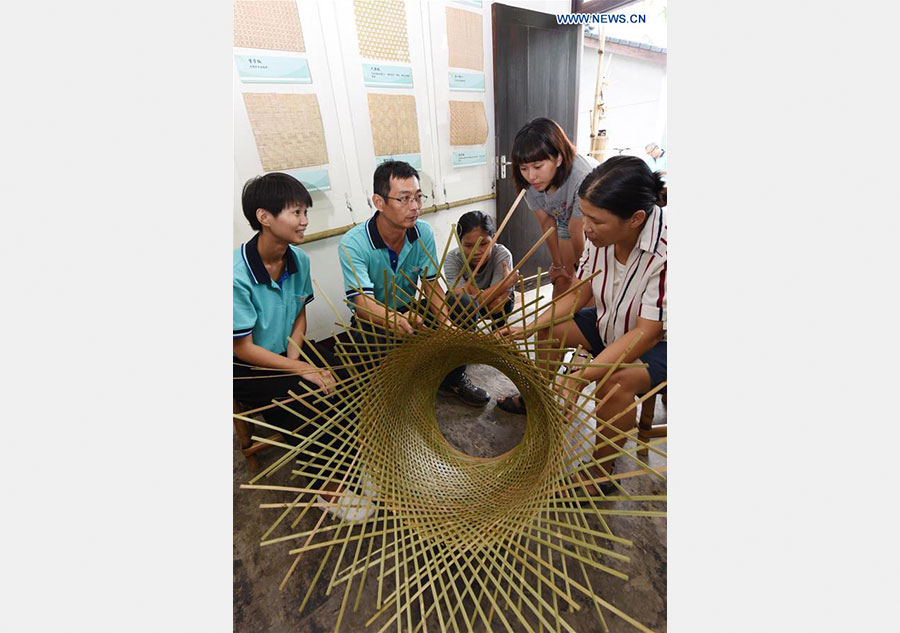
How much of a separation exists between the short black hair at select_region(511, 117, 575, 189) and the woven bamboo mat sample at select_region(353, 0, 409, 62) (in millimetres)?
447

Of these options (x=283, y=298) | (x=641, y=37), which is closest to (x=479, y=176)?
(x=641, y=37)

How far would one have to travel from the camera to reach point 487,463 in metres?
1.01

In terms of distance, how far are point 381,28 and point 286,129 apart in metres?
0.40

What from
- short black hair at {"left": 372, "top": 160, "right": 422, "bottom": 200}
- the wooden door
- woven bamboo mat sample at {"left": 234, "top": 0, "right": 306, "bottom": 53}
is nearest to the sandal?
the wooden door

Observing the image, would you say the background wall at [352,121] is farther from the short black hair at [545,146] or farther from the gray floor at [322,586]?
the gray floor at [322,586]

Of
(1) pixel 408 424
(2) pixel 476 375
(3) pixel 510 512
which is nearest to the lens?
(3) pixel 510 512

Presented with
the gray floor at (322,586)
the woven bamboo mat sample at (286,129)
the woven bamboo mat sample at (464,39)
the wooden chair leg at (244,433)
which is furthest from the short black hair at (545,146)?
the wooden chair leg at (244,433)

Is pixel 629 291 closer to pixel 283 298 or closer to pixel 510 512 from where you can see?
pixel 510 512

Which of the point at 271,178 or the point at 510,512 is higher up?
the point at 271,178

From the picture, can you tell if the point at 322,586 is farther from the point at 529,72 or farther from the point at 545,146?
the point at 529,72

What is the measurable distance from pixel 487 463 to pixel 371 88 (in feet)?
3.77

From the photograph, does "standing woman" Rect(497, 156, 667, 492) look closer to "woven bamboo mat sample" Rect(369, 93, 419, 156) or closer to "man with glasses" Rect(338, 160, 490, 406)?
"man with glasses" Rect(338, 160, 490, 406)

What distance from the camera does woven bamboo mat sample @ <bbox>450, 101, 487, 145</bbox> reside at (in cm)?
131

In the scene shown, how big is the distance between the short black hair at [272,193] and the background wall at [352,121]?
0.14 feet
